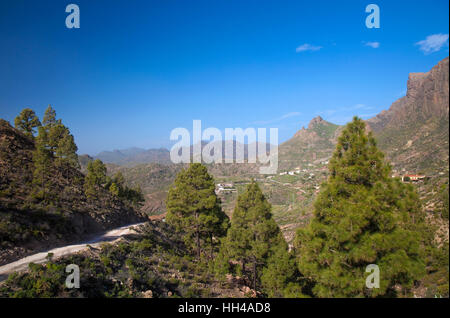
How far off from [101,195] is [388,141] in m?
111

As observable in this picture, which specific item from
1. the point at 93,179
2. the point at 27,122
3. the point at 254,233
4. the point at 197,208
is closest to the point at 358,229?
the point at 254,233

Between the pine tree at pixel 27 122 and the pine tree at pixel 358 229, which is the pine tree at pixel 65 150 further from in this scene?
the pine tree at pixel 358 229

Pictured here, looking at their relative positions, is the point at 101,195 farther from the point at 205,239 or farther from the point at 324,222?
the point at 324,222

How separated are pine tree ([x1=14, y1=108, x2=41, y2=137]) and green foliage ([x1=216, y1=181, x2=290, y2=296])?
42616 millimetres

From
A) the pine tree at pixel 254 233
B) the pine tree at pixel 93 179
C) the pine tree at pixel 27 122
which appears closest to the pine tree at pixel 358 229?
the pine tree at pixel 254 233

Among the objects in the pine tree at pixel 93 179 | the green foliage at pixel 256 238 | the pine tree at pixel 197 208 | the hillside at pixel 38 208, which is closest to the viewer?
the green foliage at pixel 256 238

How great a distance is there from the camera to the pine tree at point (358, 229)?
276 inches

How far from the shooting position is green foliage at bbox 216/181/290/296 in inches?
482

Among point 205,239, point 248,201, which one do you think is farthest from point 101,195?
point 248,201

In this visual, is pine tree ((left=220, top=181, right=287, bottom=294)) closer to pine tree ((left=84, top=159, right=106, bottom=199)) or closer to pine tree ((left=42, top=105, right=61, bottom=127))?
pine tree ((left=84, top=159, right=106, bottom=199))

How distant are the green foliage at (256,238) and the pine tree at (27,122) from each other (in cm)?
4262

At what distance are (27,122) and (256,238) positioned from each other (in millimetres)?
45884

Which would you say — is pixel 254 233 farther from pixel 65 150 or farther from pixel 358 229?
pixel 65 150
